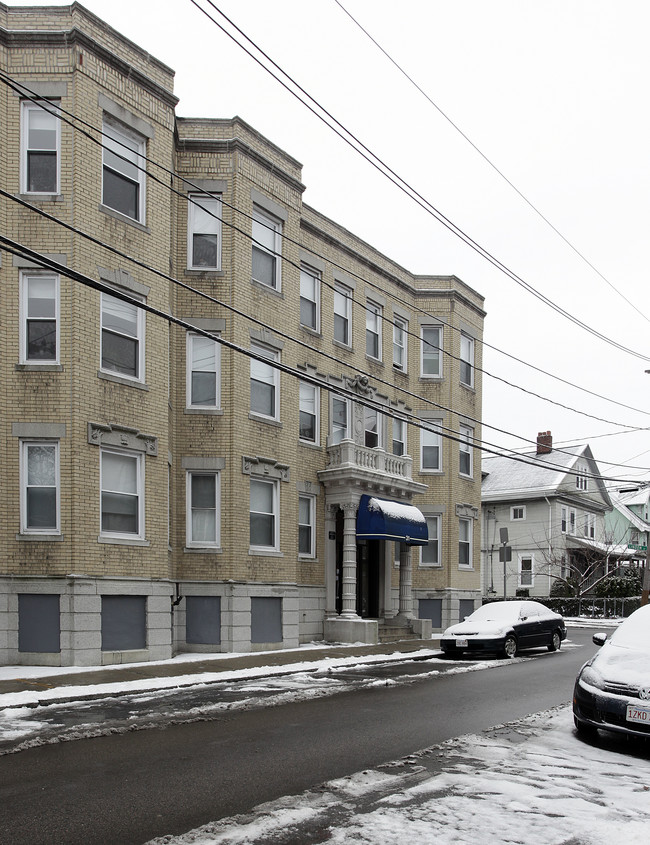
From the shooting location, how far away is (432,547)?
97.0 ft

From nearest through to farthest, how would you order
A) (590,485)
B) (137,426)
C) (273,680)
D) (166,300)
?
1. (273,680)
2. (137,426)
3. (166,300)
4. (590,485)

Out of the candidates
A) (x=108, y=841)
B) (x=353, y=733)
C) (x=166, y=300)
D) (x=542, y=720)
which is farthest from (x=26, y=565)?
(x=108, y=841)

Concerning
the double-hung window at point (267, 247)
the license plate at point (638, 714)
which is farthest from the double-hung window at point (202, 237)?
the license plate at point (638, 714)

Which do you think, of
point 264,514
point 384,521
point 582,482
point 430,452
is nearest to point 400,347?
point 430,452

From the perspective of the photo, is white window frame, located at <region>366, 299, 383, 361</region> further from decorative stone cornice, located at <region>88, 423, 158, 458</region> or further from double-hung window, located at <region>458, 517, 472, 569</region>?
decorative stone cornice, located at <region>88, 423, 158, 458</region>

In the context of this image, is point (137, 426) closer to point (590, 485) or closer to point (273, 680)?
point (273, 680)

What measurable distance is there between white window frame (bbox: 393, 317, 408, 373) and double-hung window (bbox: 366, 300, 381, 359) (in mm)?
1120

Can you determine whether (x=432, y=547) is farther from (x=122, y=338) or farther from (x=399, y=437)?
(x=122, y=338)

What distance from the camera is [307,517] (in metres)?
24.0

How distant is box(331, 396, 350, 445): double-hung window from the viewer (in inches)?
1003

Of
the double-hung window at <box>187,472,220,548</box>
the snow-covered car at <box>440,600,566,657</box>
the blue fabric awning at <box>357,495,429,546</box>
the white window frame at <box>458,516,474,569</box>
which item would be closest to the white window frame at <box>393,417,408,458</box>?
the blue fabric awning at <box>357,495,429,546</box>

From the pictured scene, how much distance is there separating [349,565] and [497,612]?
4.17m

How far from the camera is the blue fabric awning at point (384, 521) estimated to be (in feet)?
78.5

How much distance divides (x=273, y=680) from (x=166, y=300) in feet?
29.0
